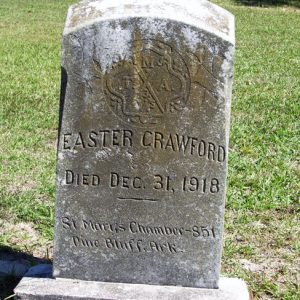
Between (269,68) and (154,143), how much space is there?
764cm

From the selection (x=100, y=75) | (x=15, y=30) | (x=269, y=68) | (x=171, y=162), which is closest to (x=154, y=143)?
(x=171, y=162)

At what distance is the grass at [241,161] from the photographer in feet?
17.2

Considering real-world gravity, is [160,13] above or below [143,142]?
above

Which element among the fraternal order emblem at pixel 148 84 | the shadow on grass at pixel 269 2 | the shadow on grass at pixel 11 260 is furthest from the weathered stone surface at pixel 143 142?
the shadow on grass at pixel 269 2

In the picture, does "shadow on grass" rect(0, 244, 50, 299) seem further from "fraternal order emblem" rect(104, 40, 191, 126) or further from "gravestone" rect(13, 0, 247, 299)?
"fraternal order emblem" rect(104, 40, 191, 126)

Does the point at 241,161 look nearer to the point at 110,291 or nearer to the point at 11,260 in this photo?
the point at 11,260

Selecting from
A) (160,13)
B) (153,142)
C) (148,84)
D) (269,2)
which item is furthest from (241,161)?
(269,2)

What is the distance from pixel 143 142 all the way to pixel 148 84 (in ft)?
1.00

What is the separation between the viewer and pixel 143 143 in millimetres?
4215

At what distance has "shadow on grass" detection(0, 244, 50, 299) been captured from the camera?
470cm

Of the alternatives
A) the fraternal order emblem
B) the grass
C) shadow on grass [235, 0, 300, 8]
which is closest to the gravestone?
the fraternal order emblem

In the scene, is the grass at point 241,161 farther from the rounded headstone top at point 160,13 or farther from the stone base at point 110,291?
the rounded headstone top at point 160,13

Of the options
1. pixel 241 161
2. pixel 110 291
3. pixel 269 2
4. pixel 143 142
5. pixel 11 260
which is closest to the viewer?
pixel 143 142

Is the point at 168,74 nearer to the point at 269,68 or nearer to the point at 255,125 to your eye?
the point at 255,125
